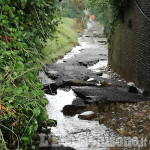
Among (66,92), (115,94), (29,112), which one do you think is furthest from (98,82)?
(29,112)

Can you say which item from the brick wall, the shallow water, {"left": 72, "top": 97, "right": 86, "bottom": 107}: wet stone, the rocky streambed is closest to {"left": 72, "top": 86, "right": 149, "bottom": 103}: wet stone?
the rocky streambed

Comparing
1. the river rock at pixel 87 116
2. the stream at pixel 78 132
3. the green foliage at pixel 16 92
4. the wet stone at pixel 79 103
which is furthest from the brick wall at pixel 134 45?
the green foliage at pixel 16 92

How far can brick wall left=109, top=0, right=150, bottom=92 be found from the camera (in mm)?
8812

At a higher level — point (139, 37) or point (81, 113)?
point (139, 37)

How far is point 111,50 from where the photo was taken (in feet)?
50.2

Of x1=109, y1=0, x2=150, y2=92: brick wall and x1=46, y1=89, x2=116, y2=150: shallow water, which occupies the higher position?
x1=109, y1=0, x2=150, y2=92: brick wall

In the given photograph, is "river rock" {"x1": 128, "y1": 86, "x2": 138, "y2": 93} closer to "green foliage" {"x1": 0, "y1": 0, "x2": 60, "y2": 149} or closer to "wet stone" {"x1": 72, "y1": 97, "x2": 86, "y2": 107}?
"wet stone" {"x1": 72, "y1": 97, "x2": 86, "y2": 107}

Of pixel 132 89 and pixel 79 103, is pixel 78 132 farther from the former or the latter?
pixel 132 89

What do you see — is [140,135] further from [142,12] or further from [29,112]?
[142,12]

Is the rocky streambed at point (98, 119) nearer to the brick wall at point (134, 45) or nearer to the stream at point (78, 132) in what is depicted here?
the stream at point (78, 132)

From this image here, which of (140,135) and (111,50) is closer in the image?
(140,135)

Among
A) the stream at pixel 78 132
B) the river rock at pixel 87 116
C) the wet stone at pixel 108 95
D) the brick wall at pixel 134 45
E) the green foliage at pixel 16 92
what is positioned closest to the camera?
the green foliage at pixel 16 92

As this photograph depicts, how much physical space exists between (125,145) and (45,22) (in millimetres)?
2805

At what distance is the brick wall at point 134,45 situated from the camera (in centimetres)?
881
